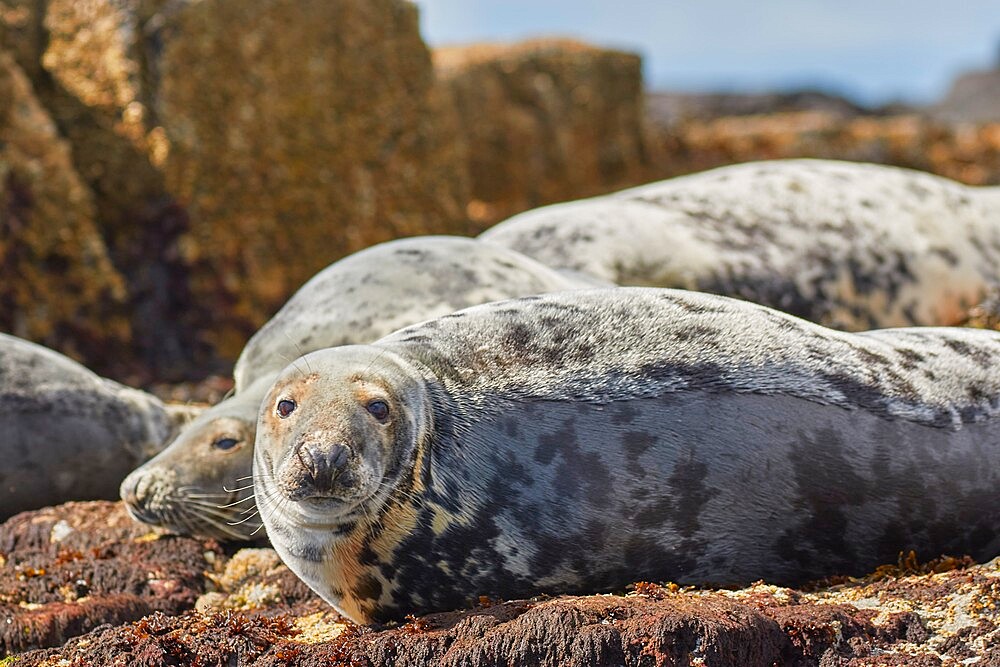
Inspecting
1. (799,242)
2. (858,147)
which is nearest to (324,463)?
(799,242)

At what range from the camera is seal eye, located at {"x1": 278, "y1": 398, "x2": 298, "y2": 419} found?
12.1 ft

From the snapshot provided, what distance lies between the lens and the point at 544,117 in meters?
12.7

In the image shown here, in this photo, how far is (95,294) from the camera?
7.81m

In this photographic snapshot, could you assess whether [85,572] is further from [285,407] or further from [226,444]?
[285,407]

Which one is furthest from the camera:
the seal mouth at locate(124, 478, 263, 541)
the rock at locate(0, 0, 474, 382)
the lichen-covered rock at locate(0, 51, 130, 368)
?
the rock at locate(0, 0, 474, 382)

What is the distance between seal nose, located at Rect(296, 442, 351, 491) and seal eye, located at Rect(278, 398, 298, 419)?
236 mm

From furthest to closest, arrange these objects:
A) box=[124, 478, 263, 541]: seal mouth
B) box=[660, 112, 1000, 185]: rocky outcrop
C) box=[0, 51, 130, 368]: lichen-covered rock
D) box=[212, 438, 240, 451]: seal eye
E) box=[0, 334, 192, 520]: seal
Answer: box=[660, 112, 1000, 185]: rocky outcrop → box=[0, 51, 130, 368]: lichen-covered rock → box=[0, 334, 192, 520]: seal → box=[212, 438, 240, 451]: seal eye → box=[124, 478, 263, 541]: seal mouth

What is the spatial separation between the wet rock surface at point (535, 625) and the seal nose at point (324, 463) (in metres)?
0.43

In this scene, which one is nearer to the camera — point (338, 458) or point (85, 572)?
point (338, 458)

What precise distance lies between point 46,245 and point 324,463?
4.88 m

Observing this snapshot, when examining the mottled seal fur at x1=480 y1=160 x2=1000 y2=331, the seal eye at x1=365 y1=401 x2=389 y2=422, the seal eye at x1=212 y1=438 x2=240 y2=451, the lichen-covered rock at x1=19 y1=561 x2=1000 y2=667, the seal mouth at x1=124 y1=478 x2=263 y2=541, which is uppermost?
the seal eye at x1=365 y1=401 x2=389 y2=422

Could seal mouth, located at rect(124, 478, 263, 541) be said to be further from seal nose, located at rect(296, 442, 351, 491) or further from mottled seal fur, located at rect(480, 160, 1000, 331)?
mottled seal fur, located at rect(480, 160, 1000, 331)

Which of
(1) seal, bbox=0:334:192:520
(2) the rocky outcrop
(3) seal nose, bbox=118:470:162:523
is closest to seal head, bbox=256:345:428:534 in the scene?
(3) seal nose, bbox=118:470:162:523

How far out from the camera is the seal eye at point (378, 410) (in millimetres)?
3613
